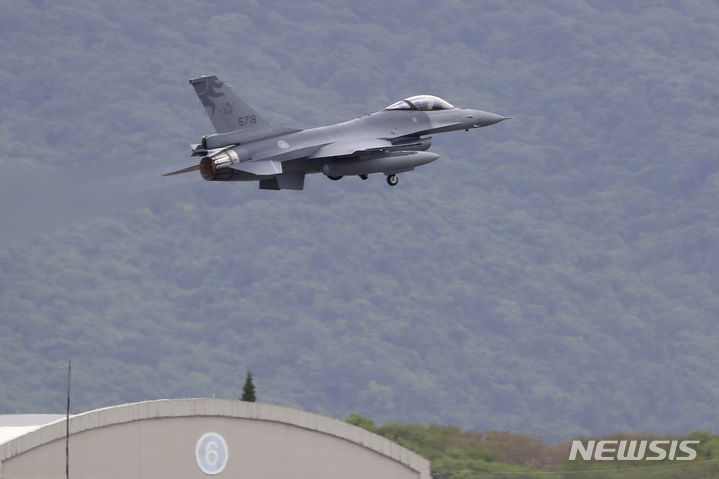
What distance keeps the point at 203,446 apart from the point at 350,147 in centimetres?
1091

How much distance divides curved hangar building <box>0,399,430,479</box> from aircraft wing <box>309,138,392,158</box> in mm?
8568

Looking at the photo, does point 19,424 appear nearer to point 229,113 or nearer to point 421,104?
point 229,113

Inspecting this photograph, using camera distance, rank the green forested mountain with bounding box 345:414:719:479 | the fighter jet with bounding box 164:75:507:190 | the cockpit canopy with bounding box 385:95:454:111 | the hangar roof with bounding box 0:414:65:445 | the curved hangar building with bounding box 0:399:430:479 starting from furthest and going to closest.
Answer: the green forested mountain with bounding box 345:414:719:479
the cockpit canopy with bounding box 385:95:454:111
the hangar roof with bounding box 0:414:65:445
the fighter jet with bounding box 164:75:507:190
the curved hangar building with bounding box 0:399:430:479

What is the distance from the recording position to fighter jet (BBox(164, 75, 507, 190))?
2088 inches

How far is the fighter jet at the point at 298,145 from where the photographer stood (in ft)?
174

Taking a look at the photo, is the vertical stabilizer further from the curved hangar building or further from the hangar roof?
the hangar roof

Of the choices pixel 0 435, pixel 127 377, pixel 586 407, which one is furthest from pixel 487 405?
pixel 0 435

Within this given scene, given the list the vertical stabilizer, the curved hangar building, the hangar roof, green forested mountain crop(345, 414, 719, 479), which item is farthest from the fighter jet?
green forested mountain crop(345, 414, 719, 479)

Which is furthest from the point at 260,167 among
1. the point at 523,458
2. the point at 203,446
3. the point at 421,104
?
the point at 523,458

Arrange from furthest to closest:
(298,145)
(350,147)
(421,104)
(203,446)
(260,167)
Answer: (421,104) → (350,147) → (203,446) → (298,145) → (260,167)

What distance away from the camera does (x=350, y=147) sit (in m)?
55.2

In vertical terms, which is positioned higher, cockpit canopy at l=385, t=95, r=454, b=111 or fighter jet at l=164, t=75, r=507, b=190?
cockpit canopy at l=385, t=95, r=454, b=111

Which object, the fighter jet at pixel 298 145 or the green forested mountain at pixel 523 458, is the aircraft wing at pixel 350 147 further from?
the green forested mountain at pixel 523 458

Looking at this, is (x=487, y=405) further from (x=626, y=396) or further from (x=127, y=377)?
(x=127, y=377)
